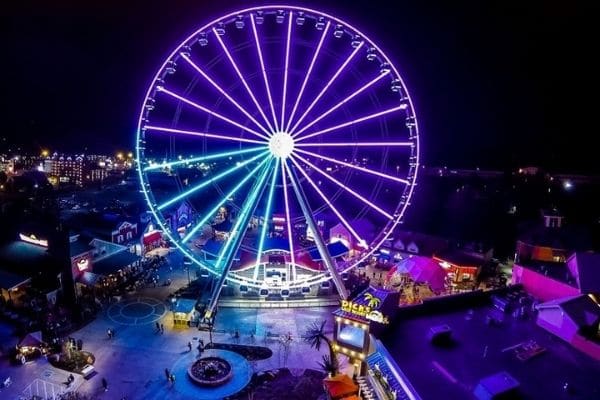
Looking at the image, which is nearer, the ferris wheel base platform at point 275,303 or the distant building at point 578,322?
the distant building at point 578,322

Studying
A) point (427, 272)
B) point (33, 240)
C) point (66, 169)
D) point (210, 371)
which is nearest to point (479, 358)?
point (210, 371)

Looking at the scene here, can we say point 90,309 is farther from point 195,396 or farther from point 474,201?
point 474,201

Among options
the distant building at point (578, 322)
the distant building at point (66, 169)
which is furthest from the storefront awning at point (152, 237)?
the distant building at point (66, 169)

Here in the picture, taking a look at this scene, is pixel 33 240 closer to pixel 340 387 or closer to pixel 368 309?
pixel 340 387

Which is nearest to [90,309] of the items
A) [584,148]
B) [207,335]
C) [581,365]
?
[207,335]

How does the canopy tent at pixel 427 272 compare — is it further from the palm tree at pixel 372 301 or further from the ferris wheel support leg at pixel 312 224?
the palm tree at pixel 372 301

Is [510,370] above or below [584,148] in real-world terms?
below

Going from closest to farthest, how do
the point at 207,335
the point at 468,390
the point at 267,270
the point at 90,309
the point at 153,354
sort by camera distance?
1. the point at 468,390
2. the point at 153,354
3. the point at 207,335
4. the point at 90,309
5. the point at 267,270
